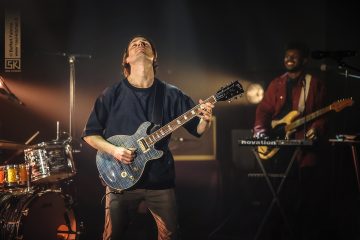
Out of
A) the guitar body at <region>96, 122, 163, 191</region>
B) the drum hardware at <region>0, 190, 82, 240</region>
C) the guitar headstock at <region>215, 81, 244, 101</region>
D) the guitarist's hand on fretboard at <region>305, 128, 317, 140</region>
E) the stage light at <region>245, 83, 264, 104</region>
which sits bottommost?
the drum hardware at <region>0, 190, 82, 240</region>

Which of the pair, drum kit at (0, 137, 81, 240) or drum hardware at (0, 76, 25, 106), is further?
drum hardware at (0, 76, 25, 106)

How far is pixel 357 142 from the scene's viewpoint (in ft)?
15.8

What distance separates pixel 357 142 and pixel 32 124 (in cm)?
443

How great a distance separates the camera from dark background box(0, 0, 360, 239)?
5941 millimetres

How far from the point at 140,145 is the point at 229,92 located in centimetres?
90

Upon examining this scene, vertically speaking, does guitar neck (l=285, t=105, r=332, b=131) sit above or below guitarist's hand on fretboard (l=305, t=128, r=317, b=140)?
above

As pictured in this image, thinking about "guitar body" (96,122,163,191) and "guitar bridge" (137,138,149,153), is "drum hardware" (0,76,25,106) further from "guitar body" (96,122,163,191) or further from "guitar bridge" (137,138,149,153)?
"guitar bridge" (137,138,149,153)

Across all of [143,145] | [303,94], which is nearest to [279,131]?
[303,94]

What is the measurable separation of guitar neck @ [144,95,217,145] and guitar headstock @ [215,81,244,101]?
0.20 ft

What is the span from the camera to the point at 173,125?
3.65 m

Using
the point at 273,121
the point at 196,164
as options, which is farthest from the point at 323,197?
the point at 196,164

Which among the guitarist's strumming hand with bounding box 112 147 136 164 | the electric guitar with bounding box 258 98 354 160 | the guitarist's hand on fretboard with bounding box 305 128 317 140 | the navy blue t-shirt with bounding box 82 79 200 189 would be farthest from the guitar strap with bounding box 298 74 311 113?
the guitarist's strumming hand with bounding box 112 147 136 164

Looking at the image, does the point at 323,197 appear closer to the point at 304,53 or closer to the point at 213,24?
the point at 304,53

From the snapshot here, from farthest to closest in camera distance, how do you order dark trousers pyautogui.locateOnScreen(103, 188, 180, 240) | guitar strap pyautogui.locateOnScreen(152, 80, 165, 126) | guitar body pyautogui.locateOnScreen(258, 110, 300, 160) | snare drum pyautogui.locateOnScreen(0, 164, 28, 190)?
1. guitar body pyautogui.locateOnScreen(258, 110, 300, 160)
2. snare drum pyautogui.locateOnScreen(0, 164, 28, 190)
3. guitar strap pyautogui.locateOnScreen(152, 80, 165, 126)
4. dark trousers pyautogui.locateOnScreen(103, 188, 180, 240)
